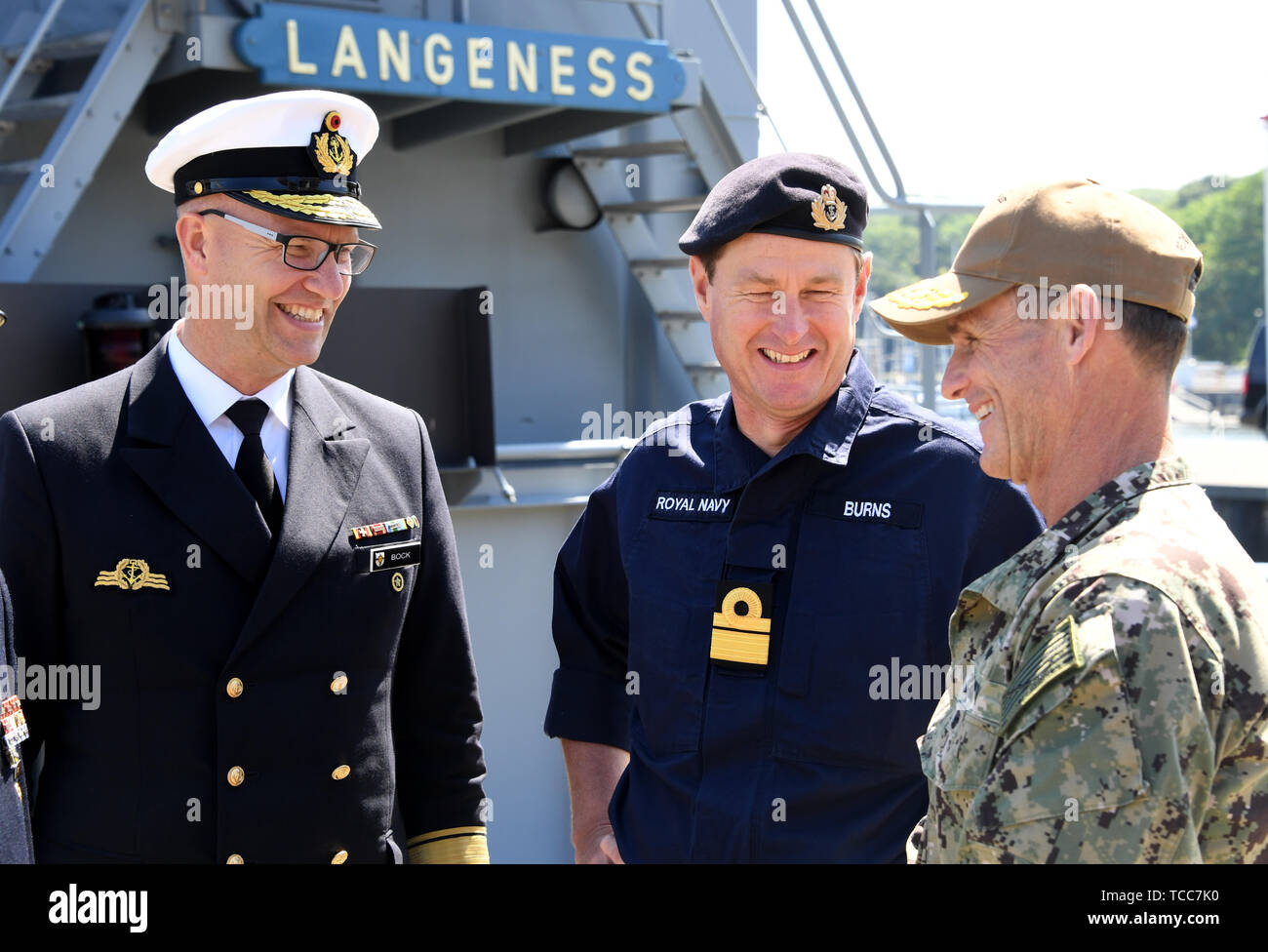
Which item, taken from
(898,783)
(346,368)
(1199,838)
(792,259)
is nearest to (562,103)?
(346,368)

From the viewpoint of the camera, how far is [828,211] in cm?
252

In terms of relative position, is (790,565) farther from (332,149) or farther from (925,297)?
(332,149)

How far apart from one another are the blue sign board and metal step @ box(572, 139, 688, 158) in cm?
57

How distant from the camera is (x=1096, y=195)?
1858mm

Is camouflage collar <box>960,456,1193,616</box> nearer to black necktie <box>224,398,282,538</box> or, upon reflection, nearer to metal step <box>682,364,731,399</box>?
black necktie <box>224,398,282,538</box>

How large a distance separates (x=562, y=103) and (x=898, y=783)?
192 inches

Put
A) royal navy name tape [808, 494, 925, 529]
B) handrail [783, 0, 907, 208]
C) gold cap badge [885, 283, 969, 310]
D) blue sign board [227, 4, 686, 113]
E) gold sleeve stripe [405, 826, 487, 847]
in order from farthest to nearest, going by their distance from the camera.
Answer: handrail [783, 0, 907, 208] → blue sign board [227, 4, 686, 113] → gold sleeve stripe [405, 826, 487, 847] → royal navy name tape [808, 494, 925, 529] → gold cap badge [885, 283, 969, 310]

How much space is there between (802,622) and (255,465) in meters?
1.09

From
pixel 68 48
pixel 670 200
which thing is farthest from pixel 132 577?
pixel 670 200

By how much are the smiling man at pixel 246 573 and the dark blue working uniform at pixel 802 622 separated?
44cm

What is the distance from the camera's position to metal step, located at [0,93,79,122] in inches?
225

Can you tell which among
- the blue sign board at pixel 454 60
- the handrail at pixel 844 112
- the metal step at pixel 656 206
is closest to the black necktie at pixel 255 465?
the blue sign board at pixel 454 60

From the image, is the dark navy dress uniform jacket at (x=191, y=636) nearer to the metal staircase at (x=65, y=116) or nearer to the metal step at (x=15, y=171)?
the metal staircase at (x=65, y=116)

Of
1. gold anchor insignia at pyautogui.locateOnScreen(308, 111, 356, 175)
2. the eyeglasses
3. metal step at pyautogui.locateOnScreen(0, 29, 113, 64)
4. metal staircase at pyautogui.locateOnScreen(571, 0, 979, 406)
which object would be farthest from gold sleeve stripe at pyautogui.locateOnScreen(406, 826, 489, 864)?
metal staircase at pyautogui.locateOnScreen(571, 0, 979, 406)
